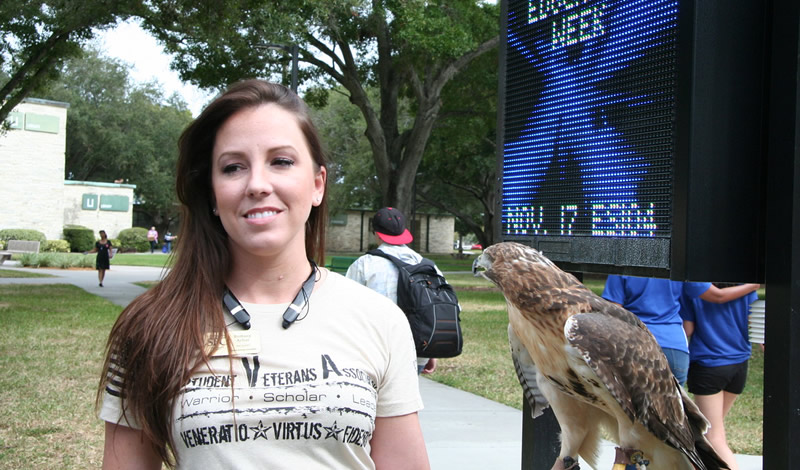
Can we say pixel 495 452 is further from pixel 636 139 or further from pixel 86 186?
pixel 86 186

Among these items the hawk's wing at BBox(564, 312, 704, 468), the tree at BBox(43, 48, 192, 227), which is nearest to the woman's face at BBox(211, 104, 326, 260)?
the hawk's wing at BBox(564, 312, 704, 468)

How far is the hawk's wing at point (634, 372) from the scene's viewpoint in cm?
218

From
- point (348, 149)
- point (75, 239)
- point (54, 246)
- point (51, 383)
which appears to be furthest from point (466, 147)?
point (75, 239)

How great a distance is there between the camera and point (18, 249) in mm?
34938

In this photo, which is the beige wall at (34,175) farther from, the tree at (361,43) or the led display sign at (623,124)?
the led display sign at (623,124)

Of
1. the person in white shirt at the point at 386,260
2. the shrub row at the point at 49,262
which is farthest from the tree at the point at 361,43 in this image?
the shrub row at the point at 49,262

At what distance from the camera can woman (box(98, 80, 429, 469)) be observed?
1.82 meters

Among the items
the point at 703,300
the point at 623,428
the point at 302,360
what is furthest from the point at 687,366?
the point at 302,360

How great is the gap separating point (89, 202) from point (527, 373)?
50880 mm

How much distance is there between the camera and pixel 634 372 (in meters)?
2.22

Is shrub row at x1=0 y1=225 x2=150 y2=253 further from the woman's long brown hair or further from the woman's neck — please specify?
the woman's neck

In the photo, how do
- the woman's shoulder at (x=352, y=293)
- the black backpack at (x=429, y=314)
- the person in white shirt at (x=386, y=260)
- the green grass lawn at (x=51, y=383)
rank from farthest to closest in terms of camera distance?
the green grass lawn at (x=51, y=383) < the person in white shirt at (x=386, y=260) < the black backpack at (x=429, y=314) < the woman's shoulder at (x=352, y=293)

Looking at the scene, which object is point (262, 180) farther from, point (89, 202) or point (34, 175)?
point (89, 202)

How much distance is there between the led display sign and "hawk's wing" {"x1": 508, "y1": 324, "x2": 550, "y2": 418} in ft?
1.39
